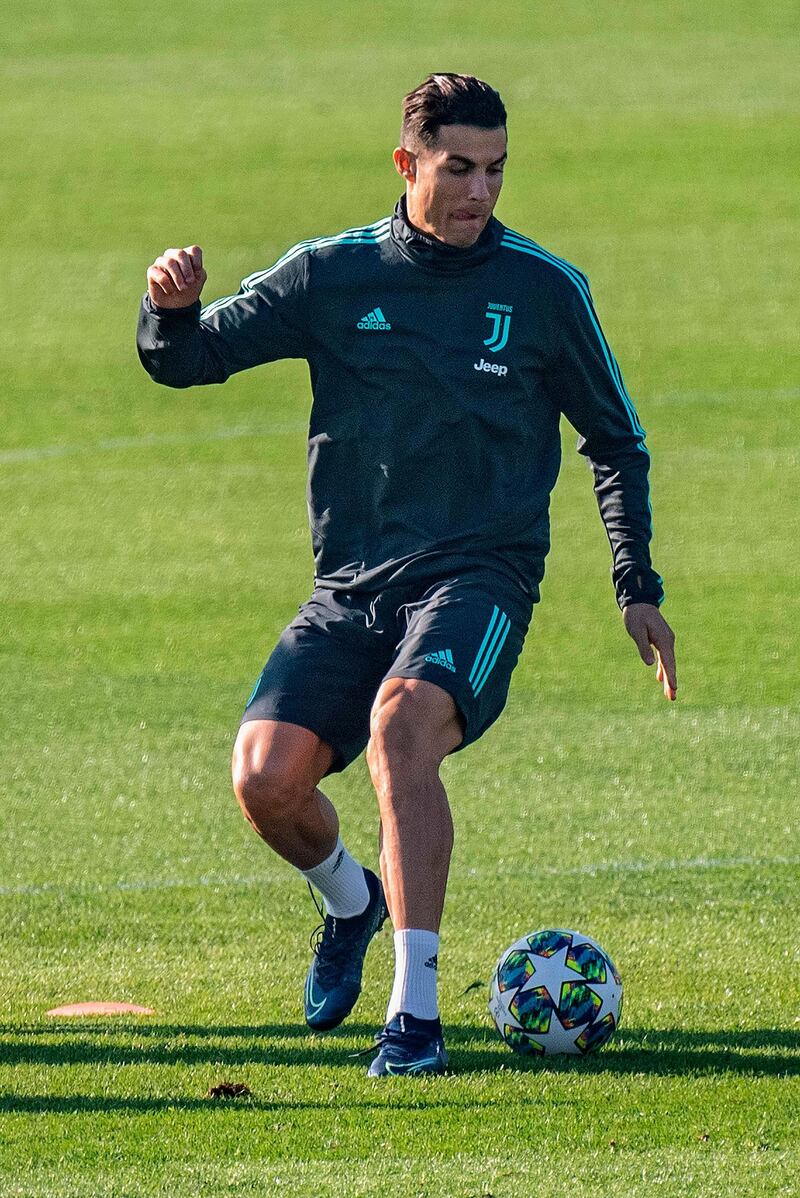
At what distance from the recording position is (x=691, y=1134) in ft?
15.5

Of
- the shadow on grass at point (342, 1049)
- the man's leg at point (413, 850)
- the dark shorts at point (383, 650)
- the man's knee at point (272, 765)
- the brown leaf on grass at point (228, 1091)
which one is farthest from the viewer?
the man's knee at point (272, 765)

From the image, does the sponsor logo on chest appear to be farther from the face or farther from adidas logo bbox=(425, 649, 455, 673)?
adidas logo bbox=(425, 649, 455, 673)

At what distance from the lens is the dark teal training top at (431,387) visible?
5.77m

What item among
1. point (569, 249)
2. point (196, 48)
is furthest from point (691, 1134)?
point (196, 48)

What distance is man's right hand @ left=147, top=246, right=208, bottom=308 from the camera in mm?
5699

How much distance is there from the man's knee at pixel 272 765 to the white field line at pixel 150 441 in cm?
1140

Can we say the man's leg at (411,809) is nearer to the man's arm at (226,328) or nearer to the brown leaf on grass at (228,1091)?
the brown leaf on grass at (228,1091)

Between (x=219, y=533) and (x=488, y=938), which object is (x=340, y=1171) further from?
(x=219, y=533)

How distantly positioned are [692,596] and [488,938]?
607 centimetres

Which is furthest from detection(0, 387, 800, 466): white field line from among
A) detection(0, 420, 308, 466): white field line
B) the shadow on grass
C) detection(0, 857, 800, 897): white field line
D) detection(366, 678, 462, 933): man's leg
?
detection(366, 678, 462, 933): man's leg

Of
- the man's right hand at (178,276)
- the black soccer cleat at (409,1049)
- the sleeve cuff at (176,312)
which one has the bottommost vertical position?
the black soccer cleat at (409,1049)

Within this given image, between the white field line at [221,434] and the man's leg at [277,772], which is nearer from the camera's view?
the man's leg at [277,772]

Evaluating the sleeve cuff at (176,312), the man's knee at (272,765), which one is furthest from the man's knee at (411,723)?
the sleeve cuff at (176,312)

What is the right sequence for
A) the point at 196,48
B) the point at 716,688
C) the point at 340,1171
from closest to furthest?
the point at 340,1171 < the point at 716,688 < the point at 196,48
